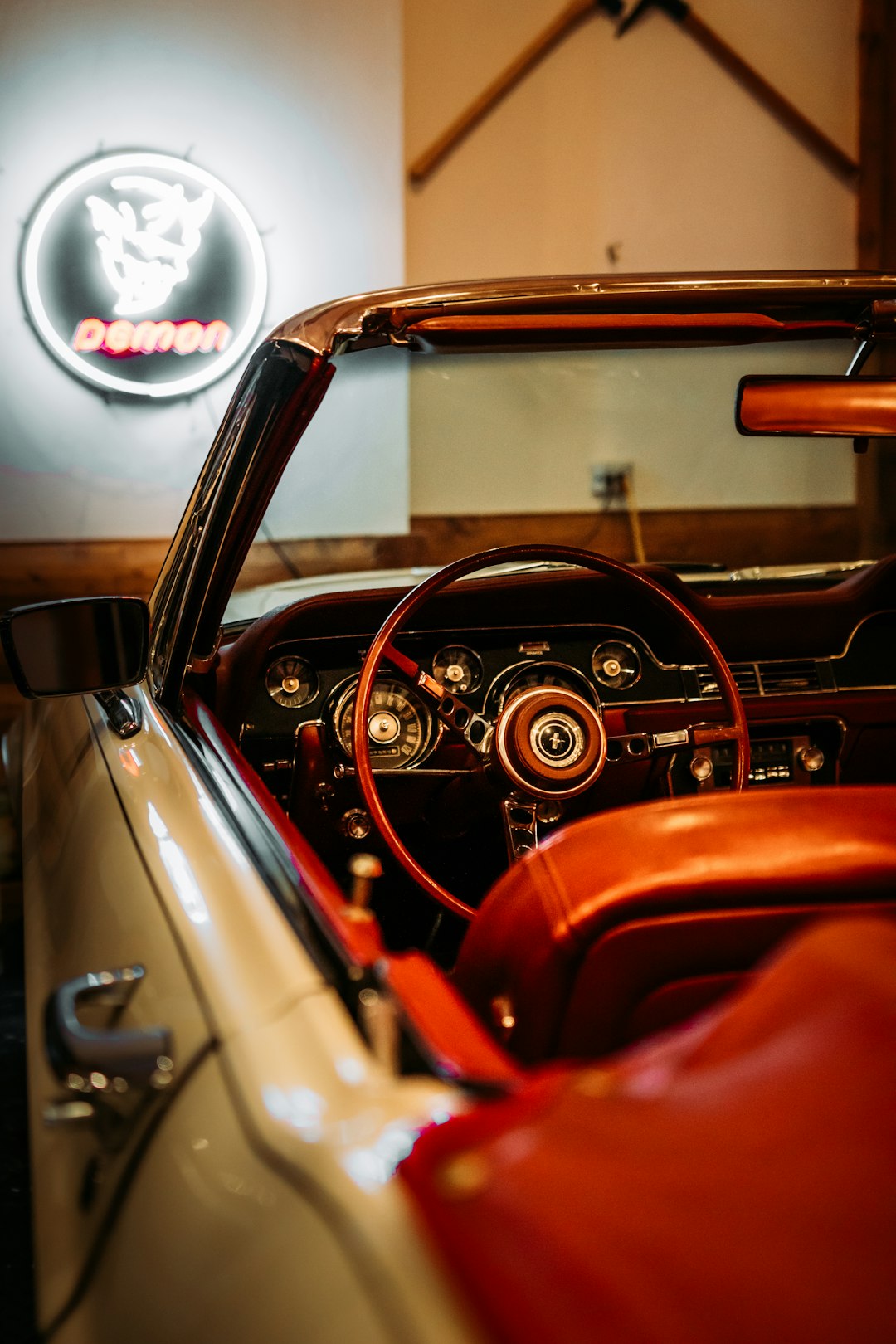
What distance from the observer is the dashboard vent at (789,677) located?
211 centimetres

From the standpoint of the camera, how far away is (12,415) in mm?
5008

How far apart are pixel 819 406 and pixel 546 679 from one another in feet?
2.89

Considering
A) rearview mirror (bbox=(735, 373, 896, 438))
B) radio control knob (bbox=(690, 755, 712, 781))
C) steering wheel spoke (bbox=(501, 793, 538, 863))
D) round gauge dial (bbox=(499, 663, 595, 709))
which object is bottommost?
steering wheel spoke (bbox=(501, 793, 538, 863))

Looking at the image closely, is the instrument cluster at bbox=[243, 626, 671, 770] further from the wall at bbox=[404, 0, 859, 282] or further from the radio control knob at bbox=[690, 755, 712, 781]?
the wall at bbox=[404, 0, 859, 282]

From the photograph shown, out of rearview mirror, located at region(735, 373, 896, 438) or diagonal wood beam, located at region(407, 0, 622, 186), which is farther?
diagonal wood beam, located at region(407, 0, 622, 186)

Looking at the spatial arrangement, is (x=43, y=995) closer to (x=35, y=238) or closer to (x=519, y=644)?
(x=519, y=644)

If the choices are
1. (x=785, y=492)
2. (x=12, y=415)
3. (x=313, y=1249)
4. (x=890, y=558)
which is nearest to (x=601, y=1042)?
(x=313, y=1249)

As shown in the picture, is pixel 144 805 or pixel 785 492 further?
pixel 785 492

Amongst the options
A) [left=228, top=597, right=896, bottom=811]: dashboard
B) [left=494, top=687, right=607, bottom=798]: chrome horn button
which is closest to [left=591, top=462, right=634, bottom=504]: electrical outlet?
[left=228, top=597, right=896, bottom=811]: dashboard

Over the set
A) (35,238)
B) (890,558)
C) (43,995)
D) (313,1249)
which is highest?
(35,238)

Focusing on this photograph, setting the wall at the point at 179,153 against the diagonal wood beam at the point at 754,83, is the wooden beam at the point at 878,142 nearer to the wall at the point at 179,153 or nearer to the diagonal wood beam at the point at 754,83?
the diagonal wood beam at the point at 754,83

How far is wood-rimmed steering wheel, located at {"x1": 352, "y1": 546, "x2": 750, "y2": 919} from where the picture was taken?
5.60 feet

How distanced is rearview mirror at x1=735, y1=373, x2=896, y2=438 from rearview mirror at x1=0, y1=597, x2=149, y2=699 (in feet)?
2.78

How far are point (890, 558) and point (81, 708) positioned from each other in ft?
5.17
